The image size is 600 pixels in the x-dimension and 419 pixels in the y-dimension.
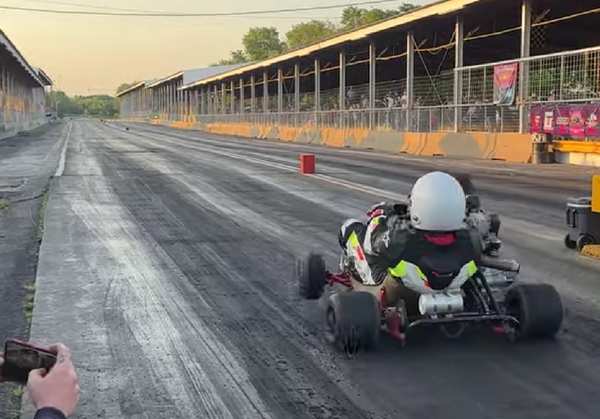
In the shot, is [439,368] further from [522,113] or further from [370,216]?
[522,113]

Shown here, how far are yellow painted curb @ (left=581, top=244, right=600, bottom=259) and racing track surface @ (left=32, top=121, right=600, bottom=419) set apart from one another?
184 millimetres

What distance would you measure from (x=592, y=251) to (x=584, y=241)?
0.88 feet

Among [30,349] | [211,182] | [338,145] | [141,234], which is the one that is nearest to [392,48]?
[338,145]

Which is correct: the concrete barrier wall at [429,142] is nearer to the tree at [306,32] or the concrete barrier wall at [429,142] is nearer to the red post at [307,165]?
the red post at [307,165]

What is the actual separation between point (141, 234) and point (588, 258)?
213 inches

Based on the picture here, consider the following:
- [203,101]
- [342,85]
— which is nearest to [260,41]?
[203,101]

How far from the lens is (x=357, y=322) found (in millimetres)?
5059

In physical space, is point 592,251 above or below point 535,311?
below

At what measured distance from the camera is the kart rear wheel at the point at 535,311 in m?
5.25

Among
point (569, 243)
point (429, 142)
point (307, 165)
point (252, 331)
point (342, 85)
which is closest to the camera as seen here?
point (252, 331)

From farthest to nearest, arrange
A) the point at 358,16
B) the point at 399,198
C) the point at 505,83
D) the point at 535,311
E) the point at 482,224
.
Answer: the point at 358,16 → the point at 505,83 → the point at 399,198 → the point at 482,224 → the point at 535,311

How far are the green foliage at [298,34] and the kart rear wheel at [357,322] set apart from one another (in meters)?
92.9

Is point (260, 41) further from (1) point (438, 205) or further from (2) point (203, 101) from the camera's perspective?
(1) point (438, 205)

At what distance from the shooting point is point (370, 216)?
19.6 feet
